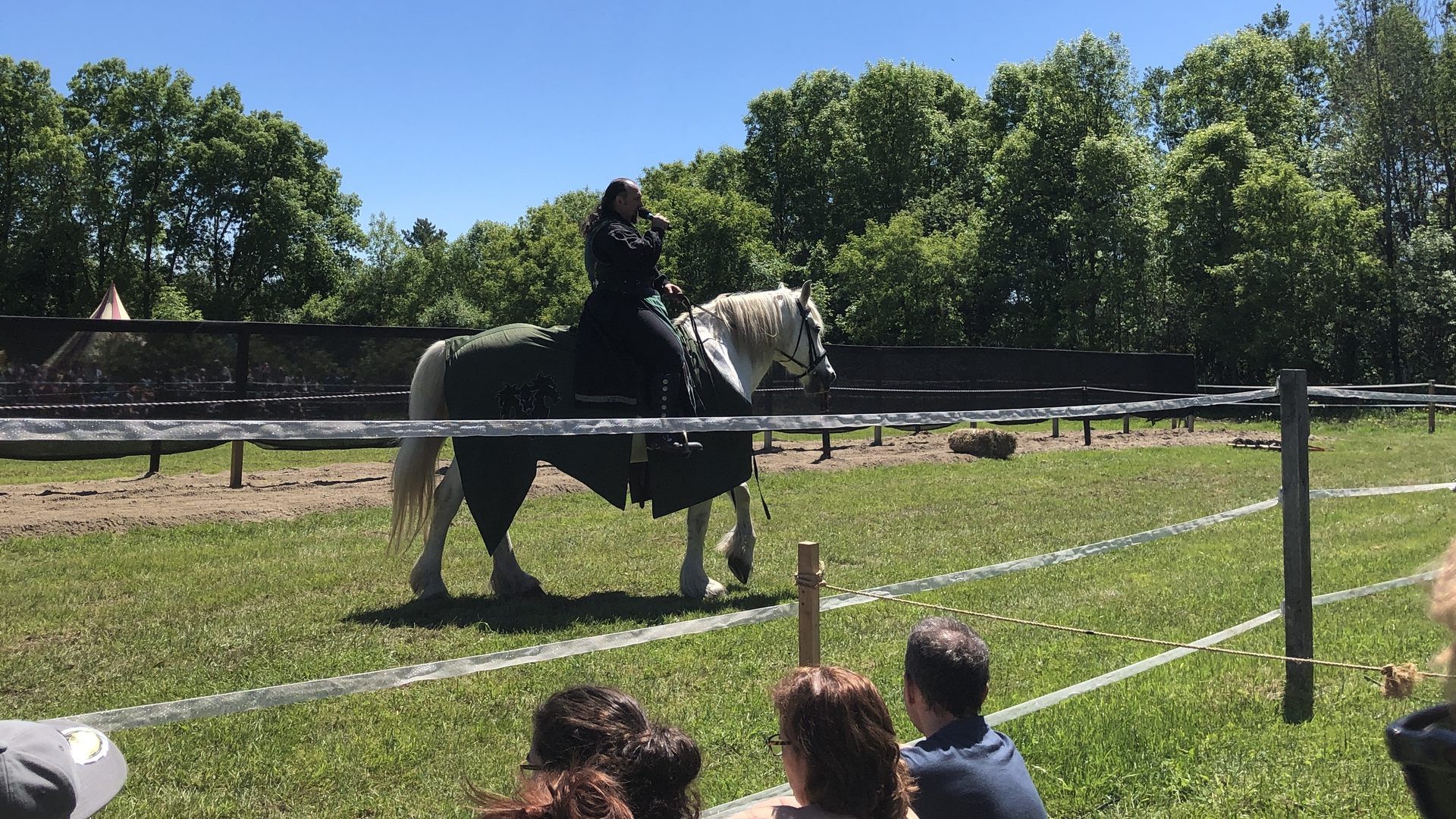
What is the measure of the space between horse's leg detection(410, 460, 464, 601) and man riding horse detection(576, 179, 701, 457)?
3.76 feet

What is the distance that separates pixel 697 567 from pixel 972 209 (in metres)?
43.2

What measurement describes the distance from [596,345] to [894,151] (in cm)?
4605

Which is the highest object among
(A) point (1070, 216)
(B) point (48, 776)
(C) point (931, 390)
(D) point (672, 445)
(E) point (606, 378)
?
(A) point (1070, 216)

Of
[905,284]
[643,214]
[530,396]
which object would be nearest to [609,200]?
[643,214]

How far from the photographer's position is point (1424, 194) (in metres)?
37.8

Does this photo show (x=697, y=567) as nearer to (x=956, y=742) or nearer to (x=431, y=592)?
(x=431, y=592)

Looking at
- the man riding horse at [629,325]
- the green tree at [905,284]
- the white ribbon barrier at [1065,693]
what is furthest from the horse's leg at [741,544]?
the green tree at [905,284]

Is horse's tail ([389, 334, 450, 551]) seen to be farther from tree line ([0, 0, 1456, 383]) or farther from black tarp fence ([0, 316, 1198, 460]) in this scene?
tree line ([0, 0, 1456, 383])

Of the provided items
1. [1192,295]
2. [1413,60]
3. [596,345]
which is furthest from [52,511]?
[1413,60]

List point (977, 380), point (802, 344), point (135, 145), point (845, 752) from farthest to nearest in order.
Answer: point (135, 145) → point (977, 380) → point (802, 344) → point (845, 752)

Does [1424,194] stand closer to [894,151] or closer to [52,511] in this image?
[894,151]

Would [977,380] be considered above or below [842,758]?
above

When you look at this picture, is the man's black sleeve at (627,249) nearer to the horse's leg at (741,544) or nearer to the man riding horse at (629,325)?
the man riding horse at (629,325)

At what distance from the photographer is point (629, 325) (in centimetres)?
619
